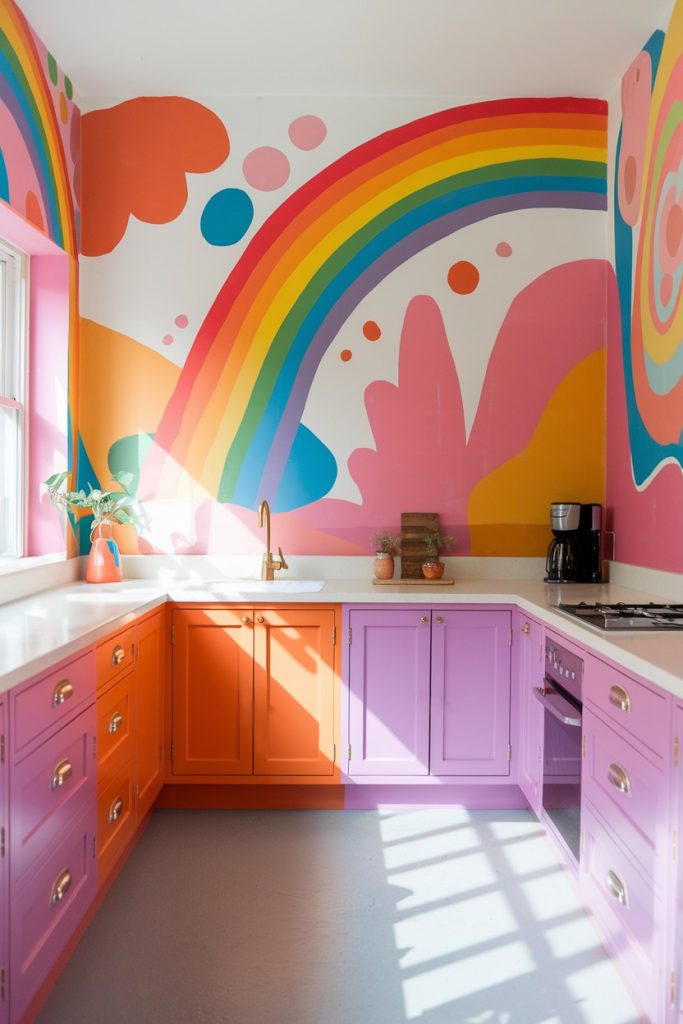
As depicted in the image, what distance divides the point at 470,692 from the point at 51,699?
1.60 m

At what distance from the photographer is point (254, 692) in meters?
2.76

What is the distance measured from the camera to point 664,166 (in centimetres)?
263

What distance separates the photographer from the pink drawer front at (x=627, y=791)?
61.4 inches

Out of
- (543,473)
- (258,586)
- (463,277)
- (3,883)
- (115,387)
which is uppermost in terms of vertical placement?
(463,277)

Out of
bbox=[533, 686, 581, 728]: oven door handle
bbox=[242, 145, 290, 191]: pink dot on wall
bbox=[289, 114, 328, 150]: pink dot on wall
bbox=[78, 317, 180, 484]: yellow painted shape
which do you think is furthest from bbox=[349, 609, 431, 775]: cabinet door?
bbox=[289, 114, 328, 150]: pink dot on wall

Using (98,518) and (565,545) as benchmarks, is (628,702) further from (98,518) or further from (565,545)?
(98,518)

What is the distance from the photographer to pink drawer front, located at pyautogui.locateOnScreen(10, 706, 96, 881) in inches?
61.7

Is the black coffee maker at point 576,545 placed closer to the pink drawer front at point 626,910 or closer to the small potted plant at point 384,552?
the small potted plant at point 384,552

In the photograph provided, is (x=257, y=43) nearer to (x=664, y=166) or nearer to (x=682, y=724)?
(x=664, y=166)

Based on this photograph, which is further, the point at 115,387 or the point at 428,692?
the point at 115,387

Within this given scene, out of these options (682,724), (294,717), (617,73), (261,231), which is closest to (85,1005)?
(294,717)

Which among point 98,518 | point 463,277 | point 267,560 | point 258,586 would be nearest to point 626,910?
point 258,586

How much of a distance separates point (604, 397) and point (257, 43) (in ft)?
6.76

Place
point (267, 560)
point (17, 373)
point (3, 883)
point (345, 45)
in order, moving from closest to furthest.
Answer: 1. point (3, 883)
2. point (345, 45)
3. point (17, 373)
4. point (267, 560)
